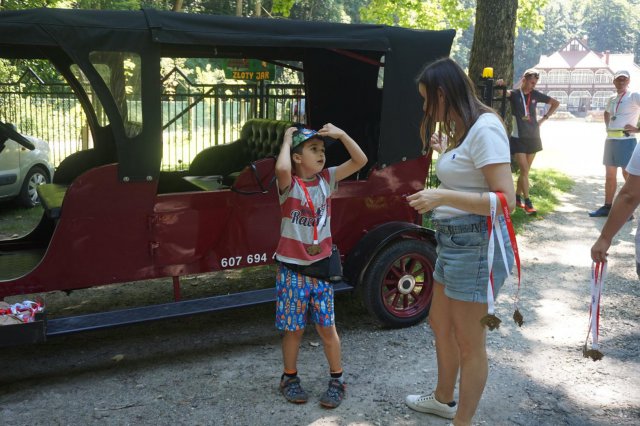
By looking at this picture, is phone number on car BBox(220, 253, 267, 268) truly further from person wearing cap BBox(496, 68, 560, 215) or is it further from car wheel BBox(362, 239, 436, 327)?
person wearing cap BBox(496, 68, 560, 215)

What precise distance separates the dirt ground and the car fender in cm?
52

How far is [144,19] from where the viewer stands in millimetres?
4000

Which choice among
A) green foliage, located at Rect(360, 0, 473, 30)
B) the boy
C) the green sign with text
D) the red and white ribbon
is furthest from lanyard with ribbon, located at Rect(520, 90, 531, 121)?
green foliage, located at Rect(360, 0, 473, 30)

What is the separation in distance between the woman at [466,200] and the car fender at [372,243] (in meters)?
1.51

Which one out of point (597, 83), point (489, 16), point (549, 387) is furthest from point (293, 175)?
point (597, 83)

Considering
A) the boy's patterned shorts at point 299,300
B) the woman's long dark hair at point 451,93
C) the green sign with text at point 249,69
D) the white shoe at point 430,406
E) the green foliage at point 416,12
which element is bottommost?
the white shoe at point 430,406

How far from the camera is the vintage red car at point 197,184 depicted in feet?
13.2

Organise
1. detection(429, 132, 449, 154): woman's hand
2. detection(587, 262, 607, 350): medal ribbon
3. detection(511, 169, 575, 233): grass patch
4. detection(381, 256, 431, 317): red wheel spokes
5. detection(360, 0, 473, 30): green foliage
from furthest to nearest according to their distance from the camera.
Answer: detection(360, 0, 473, 30): green foliage, detection(511, 169, 575, 233): grass patch, detection(381, 256, 431, 317): red wheel spokes, detection(429, 132, 449, 154): woman's hand, detection(587, 262, 607, 350): medal ribbon

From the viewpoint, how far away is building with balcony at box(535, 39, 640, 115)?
81.8m

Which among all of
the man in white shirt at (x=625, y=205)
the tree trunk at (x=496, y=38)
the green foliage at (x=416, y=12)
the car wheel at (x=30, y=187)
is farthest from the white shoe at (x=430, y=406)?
the green foliage at (x=416, y=12)

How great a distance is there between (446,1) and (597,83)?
6745cm

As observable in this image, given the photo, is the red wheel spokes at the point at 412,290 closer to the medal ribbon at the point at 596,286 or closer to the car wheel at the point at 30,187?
the medal ribbon at the point at 596,286

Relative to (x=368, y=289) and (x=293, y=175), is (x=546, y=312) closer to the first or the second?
(x=368, y=289)

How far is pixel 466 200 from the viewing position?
3.05 m
